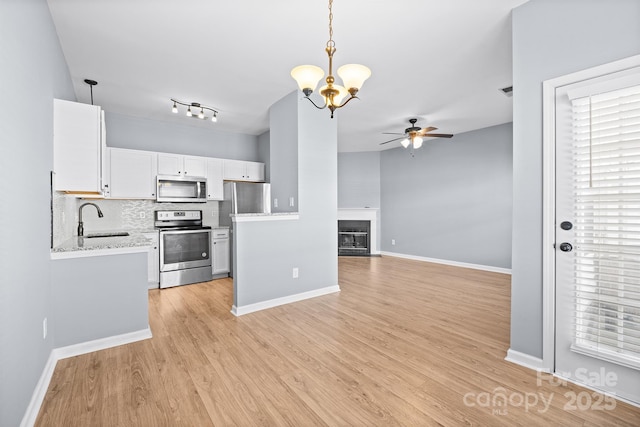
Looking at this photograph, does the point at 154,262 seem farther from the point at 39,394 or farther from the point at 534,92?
the point at 534,92

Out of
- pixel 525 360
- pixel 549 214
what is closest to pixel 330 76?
pixel 549 214

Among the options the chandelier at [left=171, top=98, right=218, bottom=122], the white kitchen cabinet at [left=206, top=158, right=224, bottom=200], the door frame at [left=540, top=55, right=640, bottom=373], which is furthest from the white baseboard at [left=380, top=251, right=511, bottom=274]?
the chandelier at [left=171, top=98, right=218, bottom=122]

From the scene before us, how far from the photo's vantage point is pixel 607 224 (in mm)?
1780

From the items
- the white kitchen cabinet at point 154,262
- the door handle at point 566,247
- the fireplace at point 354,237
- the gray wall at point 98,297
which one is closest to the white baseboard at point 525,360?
the door handle at point 566,247

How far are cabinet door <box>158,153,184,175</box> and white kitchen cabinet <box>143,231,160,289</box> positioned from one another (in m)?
0.99

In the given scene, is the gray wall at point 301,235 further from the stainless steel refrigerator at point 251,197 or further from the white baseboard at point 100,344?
the white baseboard at point 100,344

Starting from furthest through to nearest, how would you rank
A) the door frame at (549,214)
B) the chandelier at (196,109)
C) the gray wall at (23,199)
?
the chandelier at (196,109)
the door frame at (549,214)
the gray wall at (23,199)

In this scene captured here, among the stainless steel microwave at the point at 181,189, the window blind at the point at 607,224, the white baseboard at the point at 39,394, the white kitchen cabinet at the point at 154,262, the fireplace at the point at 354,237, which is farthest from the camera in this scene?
the fireplace at the point at 354,237

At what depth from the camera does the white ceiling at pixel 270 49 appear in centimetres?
221

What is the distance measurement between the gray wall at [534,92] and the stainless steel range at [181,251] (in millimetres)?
4226

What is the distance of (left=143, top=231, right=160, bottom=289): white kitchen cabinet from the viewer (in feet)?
14.3

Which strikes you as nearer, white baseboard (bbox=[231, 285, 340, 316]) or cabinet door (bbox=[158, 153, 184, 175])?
white baseboard (bbox=[231, 285, 340, 316])

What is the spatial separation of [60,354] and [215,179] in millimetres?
3260

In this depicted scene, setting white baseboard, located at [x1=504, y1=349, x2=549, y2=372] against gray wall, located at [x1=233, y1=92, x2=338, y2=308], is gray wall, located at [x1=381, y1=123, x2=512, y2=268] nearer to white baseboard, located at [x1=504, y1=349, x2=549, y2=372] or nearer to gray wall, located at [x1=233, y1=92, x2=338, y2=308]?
gray wall, located at [x1=233, y1=92, x2=338, y2=308]
